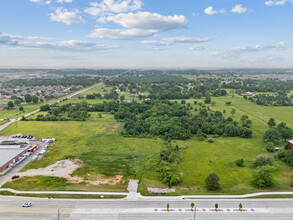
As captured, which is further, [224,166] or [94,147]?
[94,147]

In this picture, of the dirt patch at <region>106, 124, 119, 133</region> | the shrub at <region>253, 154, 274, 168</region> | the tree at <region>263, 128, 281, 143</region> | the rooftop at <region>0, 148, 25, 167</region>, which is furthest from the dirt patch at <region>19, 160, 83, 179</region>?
the tree at <region>263, 128, 281, 143</region>

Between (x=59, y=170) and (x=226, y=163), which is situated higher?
(x=59, y=170)

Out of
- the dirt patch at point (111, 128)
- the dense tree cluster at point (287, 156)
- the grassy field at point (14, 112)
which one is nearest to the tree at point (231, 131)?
the dense tree cluster at point (287, 156)

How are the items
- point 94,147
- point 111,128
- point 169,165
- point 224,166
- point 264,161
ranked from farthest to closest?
1. point 111,128
2. point 94,147
3. point 224,166
4. point 169,165
5. point 264,161

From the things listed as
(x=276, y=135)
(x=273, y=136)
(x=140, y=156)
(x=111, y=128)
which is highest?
(x=276, y=135)

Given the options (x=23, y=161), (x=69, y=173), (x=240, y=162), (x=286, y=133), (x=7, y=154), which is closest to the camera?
(x=69, y=173)

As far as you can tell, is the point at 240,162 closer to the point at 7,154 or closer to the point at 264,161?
the point at 264,161

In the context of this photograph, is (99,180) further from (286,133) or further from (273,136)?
(286,133)

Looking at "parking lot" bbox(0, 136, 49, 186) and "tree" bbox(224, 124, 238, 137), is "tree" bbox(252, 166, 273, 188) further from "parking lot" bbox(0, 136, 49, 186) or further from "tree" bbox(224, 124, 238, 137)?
"parking lot" bbox(0, 136, 49, 186)

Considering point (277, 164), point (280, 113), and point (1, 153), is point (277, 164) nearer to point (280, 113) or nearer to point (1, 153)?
point (280, 113)

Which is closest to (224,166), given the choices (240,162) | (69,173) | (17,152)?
(240,162)
